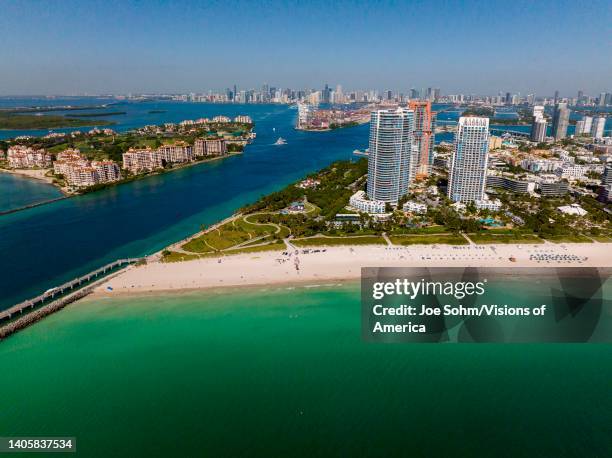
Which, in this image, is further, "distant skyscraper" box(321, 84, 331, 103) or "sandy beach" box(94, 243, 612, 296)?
"distant skyscraper" box(321, 84, 331, 103)

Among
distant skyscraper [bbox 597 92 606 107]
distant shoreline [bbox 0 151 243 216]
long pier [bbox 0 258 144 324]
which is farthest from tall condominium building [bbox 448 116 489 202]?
distant skyscraper [bbox 597 92 606 107]

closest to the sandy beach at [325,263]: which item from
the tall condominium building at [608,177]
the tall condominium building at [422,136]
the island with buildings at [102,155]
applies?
the tall condominium building at [608,177]

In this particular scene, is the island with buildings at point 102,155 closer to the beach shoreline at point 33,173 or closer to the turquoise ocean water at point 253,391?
the beach shoreline at point 33,173

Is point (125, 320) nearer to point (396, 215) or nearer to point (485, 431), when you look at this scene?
point (485, 431)

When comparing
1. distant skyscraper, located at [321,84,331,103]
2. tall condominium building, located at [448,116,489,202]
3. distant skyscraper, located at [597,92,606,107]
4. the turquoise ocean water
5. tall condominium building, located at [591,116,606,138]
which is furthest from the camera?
distant skyscraper, located at [321,84,331,103]

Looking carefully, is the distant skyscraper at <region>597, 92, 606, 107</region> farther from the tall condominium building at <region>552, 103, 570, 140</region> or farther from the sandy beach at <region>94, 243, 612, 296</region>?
the sandy beach at <region>94, 243, 612, 296</region>

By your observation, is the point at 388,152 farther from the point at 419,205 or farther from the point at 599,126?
the point at 599,126

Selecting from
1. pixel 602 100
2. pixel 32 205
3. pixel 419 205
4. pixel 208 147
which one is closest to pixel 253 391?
pixel 419 205
